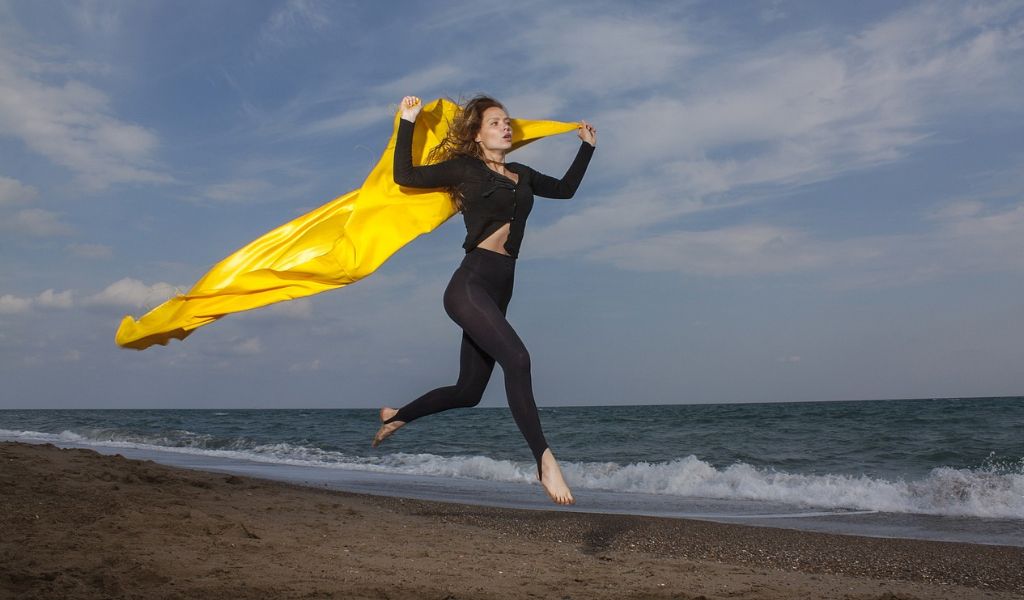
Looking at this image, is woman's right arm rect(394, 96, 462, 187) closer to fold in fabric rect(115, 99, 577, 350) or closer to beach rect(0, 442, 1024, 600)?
fold in fabric rect(115, 99, 577, 350)

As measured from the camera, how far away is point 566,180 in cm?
514

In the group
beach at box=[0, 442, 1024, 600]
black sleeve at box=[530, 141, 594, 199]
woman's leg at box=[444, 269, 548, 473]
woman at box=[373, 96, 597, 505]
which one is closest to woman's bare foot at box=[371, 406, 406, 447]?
woman at box=[373, 96, 597, 505]

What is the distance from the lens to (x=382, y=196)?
537 centimetres

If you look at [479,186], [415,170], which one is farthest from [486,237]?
[415,170]

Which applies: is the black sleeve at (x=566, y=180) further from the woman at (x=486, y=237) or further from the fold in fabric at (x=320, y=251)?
the fold in fabric at (x=320, y=251)

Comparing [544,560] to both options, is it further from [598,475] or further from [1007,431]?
[1007,431]

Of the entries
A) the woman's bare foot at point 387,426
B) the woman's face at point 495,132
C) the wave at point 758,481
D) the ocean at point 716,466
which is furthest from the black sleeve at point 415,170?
the wave at point 758,481

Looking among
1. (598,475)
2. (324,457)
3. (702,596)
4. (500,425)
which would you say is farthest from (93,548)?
(500,425)

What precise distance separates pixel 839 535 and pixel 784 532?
0.53 m

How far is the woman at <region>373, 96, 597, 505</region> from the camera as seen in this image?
425cm

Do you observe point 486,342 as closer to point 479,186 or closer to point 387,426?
point 479,186

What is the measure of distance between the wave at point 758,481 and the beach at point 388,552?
137 inches

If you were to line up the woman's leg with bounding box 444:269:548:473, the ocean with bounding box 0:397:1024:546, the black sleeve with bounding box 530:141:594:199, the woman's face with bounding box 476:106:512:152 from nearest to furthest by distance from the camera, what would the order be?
the woman's leg with bounding box 444:269:548:473
the woman's face with bounding box 476:106:512:152
the black sleeve with bounding box 530:141:594:199
the ocean with bounding box 0:397:1024:546

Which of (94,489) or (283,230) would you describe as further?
(94,489)
